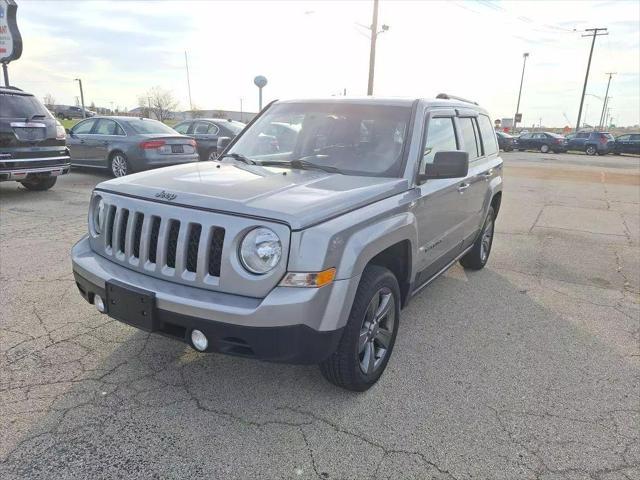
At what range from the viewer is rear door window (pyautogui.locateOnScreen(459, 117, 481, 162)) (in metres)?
4.59

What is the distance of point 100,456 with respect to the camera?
2.43 metres

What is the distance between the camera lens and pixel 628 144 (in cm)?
3198

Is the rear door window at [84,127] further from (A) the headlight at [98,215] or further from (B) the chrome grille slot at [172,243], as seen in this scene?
(B) the chrome grille slot at [172,243]

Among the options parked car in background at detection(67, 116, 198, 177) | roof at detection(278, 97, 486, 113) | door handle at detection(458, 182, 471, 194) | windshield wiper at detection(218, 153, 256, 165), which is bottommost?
parked car in background at detection(67, 116, 198, 177)

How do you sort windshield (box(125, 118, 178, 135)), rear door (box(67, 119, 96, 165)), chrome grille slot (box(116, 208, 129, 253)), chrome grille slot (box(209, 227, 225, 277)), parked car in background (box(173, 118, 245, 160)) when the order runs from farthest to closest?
parked car in background (box(173, 118, 245, 160))
rear door (box(67, 119, 96, 165))
windshield (box(125, 118, 178, 135))
chrome grille slot (box(116, 208, 129, 253))
chrome grille slot (box(209, 227, 225, 277))

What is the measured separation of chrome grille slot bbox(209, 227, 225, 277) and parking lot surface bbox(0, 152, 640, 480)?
2.94ft

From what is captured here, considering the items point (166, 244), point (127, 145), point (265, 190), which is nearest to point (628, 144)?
point (127, 145)

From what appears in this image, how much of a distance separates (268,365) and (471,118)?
3.25 meters

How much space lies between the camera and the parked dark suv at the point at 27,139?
8.08m

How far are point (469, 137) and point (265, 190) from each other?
2.74 meters

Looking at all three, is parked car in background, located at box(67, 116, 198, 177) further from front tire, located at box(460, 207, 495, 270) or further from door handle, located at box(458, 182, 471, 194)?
door handle, located at box(458, 182, 471, 194)

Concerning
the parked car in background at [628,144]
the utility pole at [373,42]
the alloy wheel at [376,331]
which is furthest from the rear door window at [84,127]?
Result: the parked car in background at [628,144]

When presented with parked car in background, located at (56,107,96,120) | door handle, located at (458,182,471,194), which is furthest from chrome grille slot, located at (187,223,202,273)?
parked car in background, located at (56,107,96,120)

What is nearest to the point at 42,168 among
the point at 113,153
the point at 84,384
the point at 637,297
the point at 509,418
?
the point at 113,153
